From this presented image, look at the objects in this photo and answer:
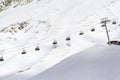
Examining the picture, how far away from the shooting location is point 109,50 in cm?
1698

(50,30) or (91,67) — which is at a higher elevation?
(91,67)

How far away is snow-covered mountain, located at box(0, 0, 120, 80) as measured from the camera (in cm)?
3862

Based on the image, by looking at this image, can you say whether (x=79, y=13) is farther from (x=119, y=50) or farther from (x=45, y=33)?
(x=119, y=50)

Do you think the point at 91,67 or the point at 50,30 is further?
the point at 50,30

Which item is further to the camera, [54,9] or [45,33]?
[54,9]

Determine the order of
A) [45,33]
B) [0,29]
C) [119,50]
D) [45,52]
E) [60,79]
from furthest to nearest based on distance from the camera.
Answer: [0,29], [45,33], [45,52], [119,50], [60,79]

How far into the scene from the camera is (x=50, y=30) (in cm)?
4853

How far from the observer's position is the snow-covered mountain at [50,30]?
3862cm

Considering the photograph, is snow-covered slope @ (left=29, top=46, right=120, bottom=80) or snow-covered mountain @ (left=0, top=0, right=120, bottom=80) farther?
snow-covered mountain @ (left=0, top=0, right=120, bottom=80)

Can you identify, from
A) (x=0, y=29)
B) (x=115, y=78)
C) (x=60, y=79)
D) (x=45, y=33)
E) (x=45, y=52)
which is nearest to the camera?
(x=115, y=78)

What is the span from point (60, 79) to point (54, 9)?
4170 centimetres

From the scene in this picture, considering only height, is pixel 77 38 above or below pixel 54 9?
below

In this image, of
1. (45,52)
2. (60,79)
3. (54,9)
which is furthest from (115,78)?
(54,9)

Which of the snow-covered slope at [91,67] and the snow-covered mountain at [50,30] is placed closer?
the snow-covered slope at [91,67]
